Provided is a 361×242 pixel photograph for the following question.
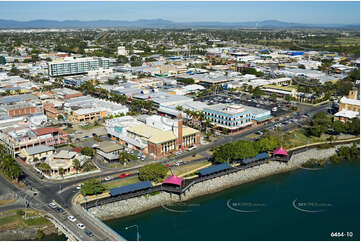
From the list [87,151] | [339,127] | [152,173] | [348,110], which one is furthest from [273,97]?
[87,151]

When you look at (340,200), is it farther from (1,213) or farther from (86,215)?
(1,213)

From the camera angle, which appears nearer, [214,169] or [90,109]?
[214,169]

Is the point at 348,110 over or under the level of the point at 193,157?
over

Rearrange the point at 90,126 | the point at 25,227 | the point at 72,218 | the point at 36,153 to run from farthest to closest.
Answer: the point at 90,126, the point at 36,153, the point at 72,218, the point at 25,227

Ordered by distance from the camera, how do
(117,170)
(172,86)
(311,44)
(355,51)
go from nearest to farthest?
(117,170), (172,86), (355,51), (311,44)

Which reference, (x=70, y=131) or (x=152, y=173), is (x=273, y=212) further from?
(x=70, y=131)

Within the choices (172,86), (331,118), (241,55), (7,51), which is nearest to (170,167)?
(331,118)

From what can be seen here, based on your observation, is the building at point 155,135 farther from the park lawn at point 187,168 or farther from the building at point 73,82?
the building at point 73,82
